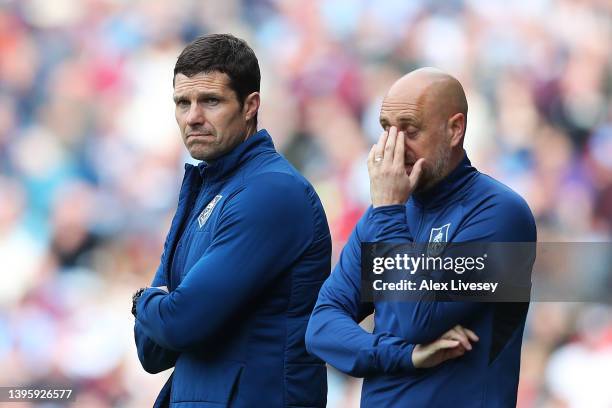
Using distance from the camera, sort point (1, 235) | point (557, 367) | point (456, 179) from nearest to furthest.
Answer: point (456, 179) < point (557, 367) < point (1, 235)

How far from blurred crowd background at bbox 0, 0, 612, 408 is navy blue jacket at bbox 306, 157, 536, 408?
9.84ft

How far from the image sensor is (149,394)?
5945 mm

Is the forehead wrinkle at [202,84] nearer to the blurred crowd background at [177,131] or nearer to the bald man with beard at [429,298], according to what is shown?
the bald man with beard at [429,298]

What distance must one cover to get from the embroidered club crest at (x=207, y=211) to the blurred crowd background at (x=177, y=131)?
277cm

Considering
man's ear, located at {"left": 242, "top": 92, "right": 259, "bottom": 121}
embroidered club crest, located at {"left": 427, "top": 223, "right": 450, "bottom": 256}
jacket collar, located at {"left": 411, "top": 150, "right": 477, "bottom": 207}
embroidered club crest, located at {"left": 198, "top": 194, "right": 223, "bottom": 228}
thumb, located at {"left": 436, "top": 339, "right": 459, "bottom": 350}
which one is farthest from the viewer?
man's ear, located at {"left": 242, "top": 92, "right": 259, "bottom": 121}

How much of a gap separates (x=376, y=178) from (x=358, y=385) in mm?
3093

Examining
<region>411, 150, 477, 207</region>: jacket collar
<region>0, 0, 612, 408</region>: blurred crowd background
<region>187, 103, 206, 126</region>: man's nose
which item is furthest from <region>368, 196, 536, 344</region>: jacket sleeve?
<region>0, 0, 612, 408</region>: blurred crowd background

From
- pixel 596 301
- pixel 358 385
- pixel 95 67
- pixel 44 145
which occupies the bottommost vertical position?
pixel 358 385

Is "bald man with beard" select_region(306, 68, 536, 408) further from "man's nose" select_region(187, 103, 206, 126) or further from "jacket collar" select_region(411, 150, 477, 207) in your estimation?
"man's nose" select_region(187, 103, 206, 126)

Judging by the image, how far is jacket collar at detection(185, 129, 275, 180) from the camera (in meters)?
3.23

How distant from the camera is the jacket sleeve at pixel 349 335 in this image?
2.75 meters

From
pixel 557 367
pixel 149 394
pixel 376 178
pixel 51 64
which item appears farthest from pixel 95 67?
pixel 376 178

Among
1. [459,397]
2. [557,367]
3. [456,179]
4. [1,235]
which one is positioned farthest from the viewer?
[1,235]

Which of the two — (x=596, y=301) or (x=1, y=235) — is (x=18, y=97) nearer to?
(x=1, y=235)
